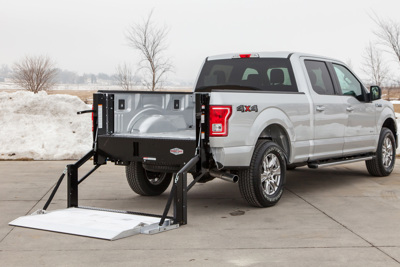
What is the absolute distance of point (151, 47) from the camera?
37.4 metres

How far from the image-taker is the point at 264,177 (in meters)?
7.79

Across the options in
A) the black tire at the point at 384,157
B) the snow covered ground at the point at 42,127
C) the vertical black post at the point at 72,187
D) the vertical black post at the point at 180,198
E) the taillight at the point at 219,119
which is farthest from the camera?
the snow covered ground at the point at 42,127

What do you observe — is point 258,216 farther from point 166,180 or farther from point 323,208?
point 166,180

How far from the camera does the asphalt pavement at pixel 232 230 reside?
5.41 meters

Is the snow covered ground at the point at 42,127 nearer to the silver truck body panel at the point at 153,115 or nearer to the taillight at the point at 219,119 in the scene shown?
the silver truck body panel at the point at 153,115

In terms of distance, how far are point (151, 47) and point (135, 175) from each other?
2940 centimetres

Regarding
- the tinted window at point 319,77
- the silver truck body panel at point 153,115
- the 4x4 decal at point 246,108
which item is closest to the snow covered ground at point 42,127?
the silver truck body panel at point 153,115

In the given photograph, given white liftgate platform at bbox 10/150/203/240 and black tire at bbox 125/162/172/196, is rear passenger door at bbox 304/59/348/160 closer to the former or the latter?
black tire at bbox 125/162/172/196

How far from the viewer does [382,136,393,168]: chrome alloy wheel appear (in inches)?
428

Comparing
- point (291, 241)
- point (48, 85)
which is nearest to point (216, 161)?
point (291, 241)

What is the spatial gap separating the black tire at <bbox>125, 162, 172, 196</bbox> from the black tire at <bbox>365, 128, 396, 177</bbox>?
3906mm

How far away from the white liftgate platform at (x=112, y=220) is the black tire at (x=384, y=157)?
4.89 metres

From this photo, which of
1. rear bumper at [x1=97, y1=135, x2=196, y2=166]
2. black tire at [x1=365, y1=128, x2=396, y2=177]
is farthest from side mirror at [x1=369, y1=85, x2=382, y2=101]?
rear bumper at [x1=97, y1=135, x2=196, y2=166]

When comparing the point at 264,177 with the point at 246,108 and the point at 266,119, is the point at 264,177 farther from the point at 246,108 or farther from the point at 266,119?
the point at 246,108
